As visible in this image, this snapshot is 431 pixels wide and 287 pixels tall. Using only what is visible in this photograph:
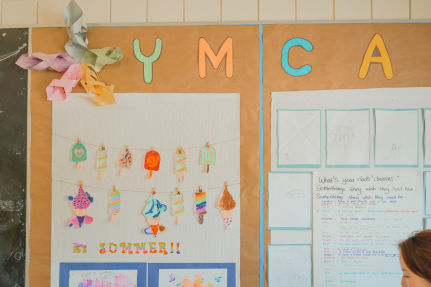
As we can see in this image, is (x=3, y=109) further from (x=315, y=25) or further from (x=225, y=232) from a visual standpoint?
(x=315, y=25)

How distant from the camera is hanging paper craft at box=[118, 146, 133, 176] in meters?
1.39

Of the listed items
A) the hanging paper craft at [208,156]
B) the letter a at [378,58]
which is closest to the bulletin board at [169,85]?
the hanging paper craft at [208,156]

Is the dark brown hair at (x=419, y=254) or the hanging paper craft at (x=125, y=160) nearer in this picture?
the dark brown hair at (x=419, y=254)

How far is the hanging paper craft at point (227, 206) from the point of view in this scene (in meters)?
1.38

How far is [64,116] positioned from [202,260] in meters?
0.83

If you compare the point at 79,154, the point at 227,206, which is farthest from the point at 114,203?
the point at 227,206

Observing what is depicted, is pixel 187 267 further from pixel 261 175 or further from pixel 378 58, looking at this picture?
pixel 378 58

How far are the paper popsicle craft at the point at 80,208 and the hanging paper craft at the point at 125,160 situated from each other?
0.18 meters

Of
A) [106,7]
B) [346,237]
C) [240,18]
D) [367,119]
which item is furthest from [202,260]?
[106,7]

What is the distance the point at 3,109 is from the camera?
1.42 meters

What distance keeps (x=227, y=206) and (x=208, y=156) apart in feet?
0.72

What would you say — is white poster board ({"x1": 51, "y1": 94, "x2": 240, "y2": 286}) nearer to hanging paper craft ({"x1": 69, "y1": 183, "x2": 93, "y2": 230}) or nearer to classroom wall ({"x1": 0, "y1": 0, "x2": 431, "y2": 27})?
hanging paper craft ({"x1": 69, "y1": 183, "x2": 93, "y2": 230})

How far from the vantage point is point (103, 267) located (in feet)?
4.55

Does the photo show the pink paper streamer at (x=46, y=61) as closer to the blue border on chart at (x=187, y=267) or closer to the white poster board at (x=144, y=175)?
the white poster board at (x=144, y=175)
